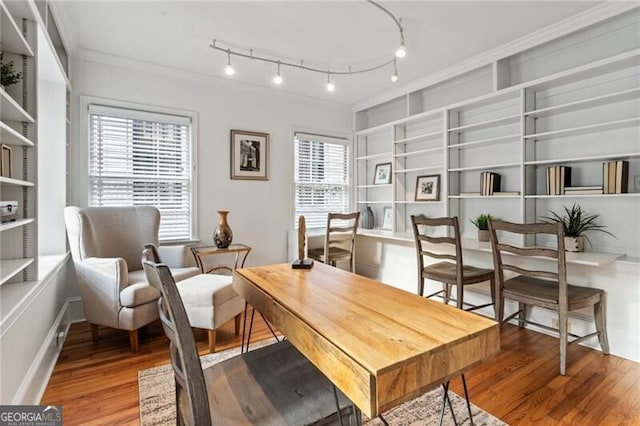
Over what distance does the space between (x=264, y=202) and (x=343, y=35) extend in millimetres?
2131

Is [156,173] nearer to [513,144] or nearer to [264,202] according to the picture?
[264,202]

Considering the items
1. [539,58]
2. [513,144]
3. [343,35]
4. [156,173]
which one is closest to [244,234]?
[156,173]

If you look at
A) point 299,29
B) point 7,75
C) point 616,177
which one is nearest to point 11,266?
point 7,75

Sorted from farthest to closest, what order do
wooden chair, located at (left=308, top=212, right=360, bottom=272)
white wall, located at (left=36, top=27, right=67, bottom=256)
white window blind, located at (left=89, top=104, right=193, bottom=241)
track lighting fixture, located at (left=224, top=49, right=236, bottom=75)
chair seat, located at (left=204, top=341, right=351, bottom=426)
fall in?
wooden chair, located at (left=308, top=212, right=360, bottom=272)
white window blind, located at (left=89, top=104, right=193, bottom=241)
track lighting fixture, located at (left=224, top=49, right=236, bottom=75)
white wall, located at (left=36, top=27, right=67, bottom=256)
chair seat, located at (left=204, top=341, right=351, bottom=426)

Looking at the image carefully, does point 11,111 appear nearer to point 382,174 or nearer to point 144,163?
point 144,163

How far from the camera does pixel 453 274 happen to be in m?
2.90

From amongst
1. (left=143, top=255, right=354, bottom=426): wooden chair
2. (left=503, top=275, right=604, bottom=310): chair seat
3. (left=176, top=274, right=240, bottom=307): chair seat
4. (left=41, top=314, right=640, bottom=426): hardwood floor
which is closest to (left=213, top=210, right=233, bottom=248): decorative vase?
(left=176, top=274, right=240, bottom=307): chair seat

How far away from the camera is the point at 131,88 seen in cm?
337

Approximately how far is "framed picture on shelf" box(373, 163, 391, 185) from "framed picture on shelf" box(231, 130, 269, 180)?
61.0 inches

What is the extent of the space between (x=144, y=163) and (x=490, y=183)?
11.6ft

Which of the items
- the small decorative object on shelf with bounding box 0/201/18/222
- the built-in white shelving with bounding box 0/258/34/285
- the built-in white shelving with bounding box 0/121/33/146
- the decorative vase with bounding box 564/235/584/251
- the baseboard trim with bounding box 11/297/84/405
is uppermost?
the built-in white shelving with bounding box 0/121/33/146

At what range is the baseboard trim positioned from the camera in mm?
1709

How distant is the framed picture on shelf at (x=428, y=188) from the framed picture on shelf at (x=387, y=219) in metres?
0.53

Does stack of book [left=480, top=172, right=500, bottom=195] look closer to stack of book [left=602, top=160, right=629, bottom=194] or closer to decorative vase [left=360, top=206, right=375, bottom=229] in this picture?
stack of book [left=602, top=160, right=629, bottom=194]
